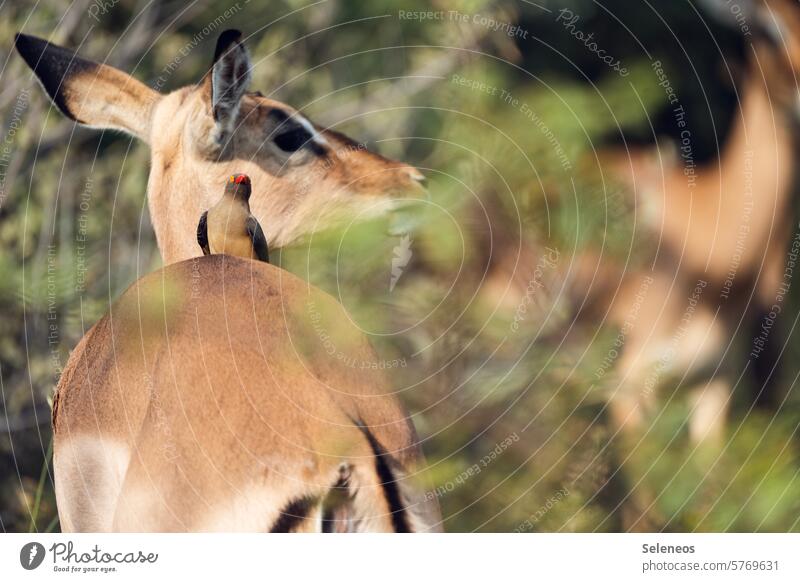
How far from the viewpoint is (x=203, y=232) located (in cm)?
218

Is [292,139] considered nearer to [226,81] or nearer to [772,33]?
[226,81]

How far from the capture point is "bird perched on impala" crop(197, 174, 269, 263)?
2.17 metres

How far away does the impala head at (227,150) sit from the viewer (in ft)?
7.20

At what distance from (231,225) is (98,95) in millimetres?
415

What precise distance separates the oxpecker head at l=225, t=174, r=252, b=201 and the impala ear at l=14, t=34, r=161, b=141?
225 mm

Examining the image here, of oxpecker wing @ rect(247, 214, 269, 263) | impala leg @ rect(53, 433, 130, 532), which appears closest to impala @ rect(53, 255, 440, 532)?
impala leg @ rect(53, 433, 130, 532)

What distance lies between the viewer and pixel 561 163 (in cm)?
245

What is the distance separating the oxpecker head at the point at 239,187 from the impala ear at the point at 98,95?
8.9 inches

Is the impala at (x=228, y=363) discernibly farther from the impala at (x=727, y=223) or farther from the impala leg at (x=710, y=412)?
the impala leg at (x=710, y=412)
